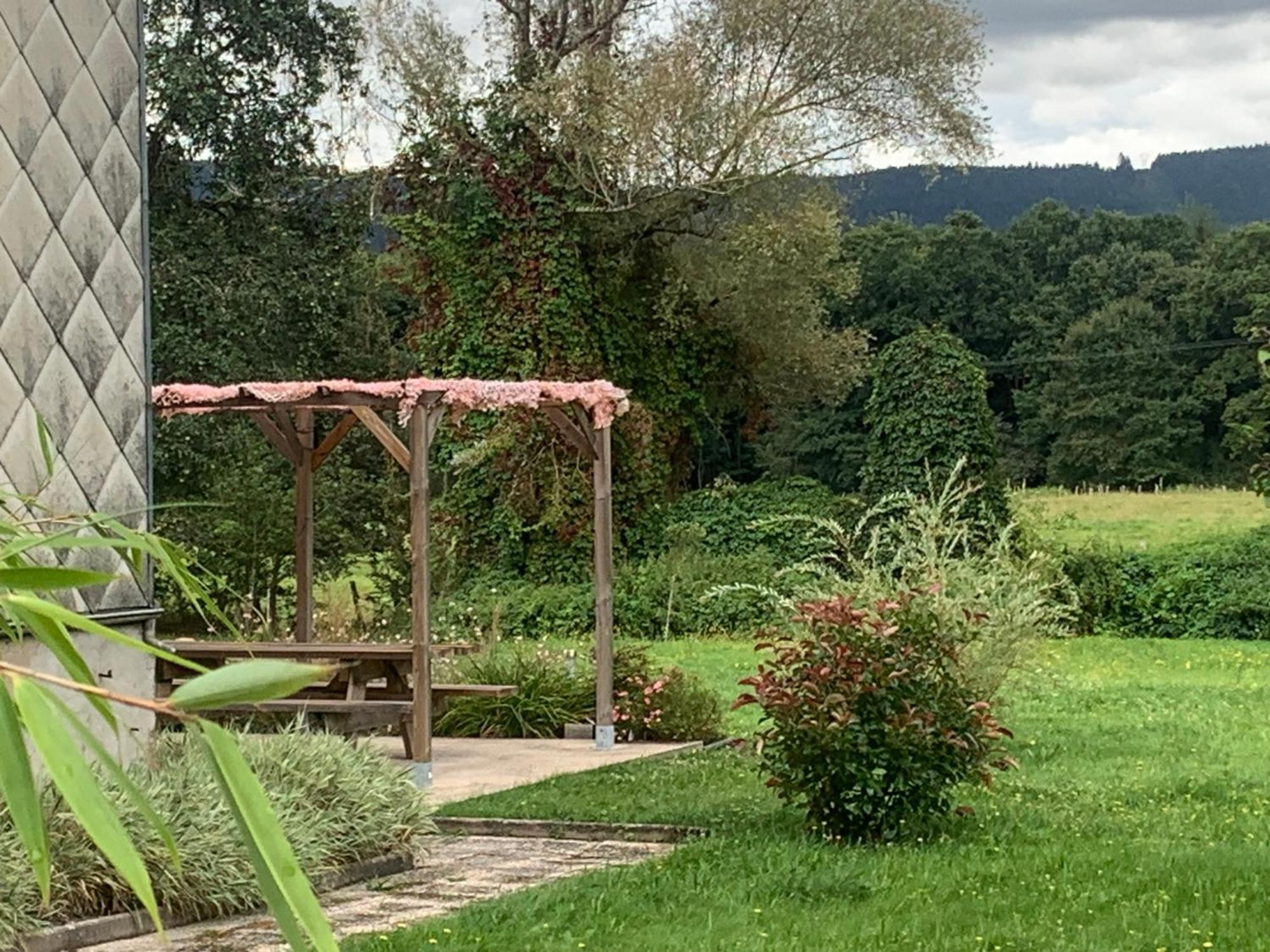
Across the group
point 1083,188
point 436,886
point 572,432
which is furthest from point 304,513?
point 1083,188

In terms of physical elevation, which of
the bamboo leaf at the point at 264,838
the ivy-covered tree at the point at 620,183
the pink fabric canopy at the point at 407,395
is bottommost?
the bamboo leaf at the point at 264,838

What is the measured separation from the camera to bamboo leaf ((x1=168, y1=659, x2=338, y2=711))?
0.87 m

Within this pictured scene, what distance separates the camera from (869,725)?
7137 millimetres

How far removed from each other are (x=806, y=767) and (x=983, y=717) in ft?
2.47

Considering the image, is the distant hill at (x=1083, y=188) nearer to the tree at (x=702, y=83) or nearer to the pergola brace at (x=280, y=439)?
the tree at (x=702, y=83)

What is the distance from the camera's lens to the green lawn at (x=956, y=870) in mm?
5410

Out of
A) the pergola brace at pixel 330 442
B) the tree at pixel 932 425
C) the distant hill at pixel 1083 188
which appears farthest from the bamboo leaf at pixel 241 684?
the distant hill at pixel 1083 188

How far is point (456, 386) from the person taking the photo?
946 cm

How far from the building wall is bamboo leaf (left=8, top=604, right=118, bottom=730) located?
5.74 metres

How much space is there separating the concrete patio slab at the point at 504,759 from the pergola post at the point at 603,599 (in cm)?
16

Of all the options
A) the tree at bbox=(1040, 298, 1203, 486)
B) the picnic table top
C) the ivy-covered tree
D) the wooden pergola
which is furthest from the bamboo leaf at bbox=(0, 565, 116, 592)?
the tree at bbox=(1040, 298, 1203, 486)

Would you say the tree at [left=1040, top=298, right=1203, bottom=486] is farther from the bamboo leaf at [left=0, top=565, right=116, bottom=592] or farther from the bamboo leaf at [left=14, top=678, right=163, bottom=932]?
the bamboo leaf at [left=14, top=678, right=163, bottom=932]

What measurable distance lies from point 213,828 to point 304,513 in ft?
19.9

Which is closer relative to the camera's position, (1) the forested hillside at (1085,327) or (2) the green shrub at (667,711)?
(2) the green shrub at (667,711)
